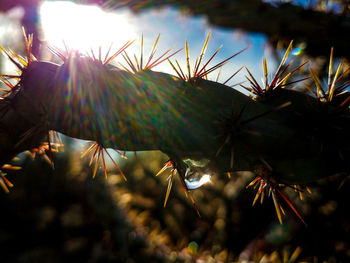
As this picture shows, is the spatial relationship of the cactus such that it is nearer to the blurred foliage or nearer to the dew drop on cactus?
the dew drop on cactus

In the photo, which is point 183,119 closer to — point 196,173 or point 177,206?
point 196,173

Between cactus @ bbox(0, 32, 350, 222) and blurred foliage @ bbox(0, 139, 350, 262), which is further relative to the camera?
blurred foliage @ bbox(0, 139, 350, 262)

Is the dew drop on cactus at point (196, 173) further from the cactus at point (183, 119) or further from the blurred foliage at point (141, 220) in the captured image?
the blurred foliage at point (141, 220)

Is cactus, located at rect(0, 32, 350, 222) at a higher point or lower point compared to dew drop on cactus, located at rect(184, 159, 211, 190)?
higher

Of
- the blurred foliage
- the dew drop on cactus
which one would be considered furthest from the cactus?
the blurred foliage

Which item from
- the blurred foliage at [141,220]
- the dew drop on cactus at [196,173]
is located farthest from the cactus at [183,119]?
the blurred foliage at [141,220]

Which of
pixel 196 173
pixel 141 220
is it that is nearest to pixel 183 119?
pixel 196 173
